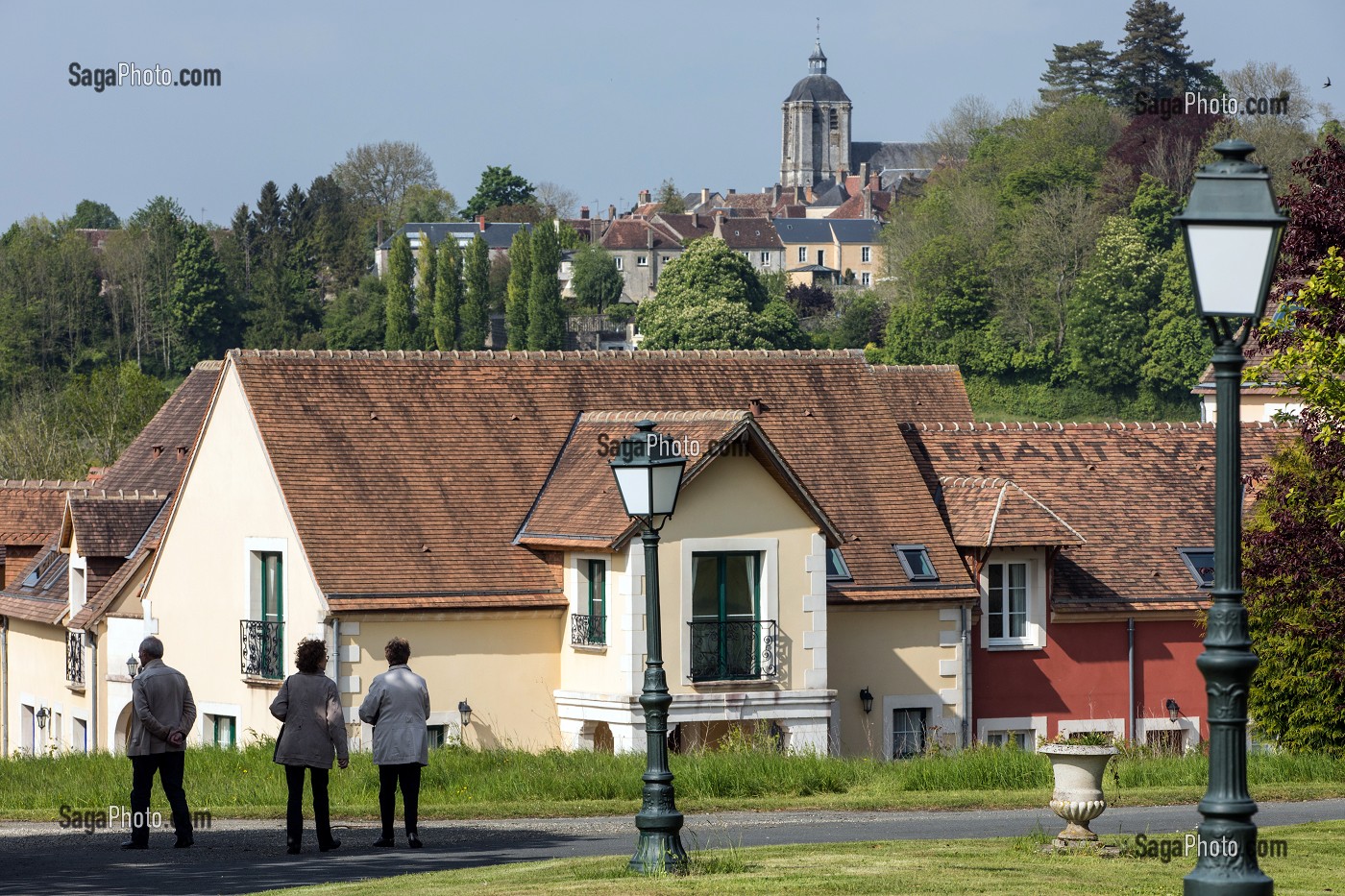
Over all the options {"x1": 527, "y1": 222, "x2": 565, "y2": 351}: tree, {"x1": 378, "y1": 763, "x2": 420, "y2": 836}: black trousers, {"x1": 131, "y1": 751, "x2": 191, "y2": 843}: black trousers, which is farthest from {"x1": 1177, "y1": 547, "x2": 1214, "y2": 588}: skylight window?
{"x1": 527, "y1": 222, "x2": 565, "y2": 351}: tree

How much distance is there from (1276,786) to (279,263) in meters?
129

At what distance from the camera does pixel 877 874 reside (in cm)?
1317

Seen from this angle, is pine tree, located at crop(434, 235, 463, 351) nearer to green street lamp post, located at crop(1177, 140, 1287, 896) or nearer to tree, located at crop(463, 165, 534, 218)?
tree, located at crop(463, 165, 534, 218)

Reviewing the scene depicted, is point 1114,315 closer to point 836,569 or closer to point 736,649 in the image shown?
point 836,569

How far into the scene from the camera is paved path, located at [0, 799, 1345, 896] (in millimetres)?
14188

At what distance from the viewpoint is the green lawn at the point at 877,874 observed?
A: 1262cm

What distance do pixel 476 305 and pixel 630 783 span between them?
4613 inches

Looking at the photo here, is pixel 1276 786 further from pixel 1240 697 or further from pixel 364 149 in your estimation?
pixel 364 149

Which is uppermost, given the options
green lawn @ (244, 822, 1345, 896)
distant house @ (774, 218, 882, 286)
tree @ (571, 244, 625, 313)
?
distant house @ (774, 218, 882, 286)

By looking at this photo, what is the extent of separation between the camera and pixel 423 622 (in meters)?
30.2

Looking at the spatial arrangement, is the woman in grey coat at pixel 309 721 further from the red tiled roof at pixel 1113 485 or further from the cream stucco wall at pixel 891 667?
the red tiled roof at pixel 1113 485

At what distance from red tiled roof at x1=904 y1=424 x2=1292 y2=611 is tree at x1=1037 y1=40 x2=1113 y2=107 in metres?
109

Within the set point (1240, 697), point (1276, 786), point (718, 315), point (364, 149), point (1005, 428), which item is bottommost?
point (1276, 786)

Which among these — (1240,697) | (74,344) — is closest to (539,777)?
(1240,697)
